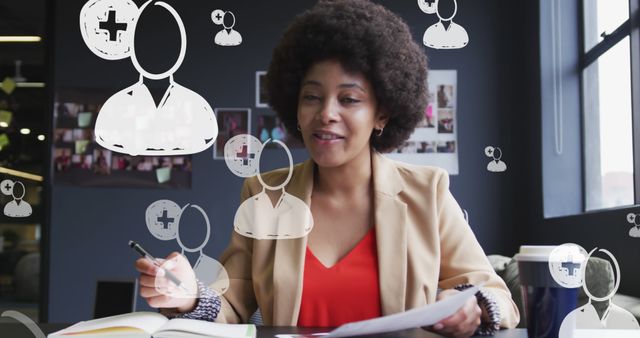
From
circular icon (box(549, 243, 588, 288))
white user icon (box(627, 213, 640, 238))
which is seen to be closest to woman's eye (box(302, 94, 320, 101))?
circular icon (box(549, 243, 588, 288))

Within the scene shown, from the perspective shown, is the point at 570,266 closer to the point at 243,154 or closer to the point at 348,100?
the point at 348,100

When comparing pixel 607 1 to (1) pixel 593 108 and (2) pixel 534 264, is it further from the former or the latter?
(2) pixel 534 264

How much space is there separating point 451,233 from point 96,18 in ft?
2.56

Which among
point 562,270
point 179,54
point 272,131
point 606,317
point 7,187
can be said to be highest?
point 179,54

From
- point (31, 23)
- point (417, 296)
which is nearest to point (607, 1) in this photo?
point (417, 296)

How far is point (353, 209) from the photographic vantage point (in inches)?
46.2

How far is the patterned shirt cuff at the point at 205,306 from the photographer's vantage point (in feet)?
3.25

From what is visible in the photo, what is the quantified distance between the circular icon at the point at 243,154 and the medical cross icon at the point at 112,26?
0.98ft

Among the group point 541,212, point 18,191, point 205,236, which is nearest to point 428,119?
point 541,212

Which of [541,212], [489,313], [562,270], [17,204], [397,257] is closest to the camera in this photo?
[562,270]

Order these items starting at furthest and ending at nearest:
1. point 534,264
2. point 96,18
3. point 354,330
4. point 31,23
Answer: point 31,23
point 96,18
point 534,264
point 354,330

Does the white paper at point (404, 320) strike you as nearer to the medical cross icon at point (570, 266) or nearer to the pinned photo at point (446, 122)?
the medical cross icon at point (570, 266)

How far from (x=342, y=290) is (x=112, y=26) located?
26.7 inches

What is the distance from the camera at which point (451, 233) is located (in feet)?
3.71
